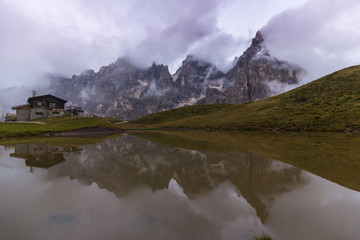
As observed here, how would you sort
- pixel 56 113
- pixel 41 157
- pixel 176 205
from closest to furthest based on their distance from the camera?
pixel 176 205 < pixel 41 157 < pixel 56 113

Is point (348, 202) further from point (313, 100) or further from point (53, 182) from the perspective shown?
point (313, 100)

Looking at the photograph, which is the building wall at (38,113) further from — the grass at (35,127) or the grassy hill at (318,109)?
the grassy hill at (318,109)

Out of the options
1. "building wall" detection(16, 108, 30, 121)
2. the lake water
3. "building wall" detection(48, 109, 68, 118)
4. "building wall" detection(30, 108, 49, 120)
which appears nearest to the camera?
the lake water

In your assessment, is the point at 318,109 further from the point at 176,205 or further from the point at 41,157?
the point at 41,157

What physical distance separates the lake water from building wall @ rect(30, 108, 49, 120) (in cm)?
8507

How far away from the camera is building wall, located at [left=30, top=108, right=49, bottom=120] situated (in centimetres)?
7600

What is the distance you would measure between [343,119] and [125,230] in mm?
84673

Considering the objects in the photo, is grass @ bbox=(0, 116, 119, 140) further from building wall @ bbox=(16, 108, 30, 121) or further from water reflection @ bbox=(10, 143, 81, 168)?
water reflection @ bbox=(10, 143, 81, 168)

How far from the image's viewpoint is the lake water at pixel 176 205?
4887mm

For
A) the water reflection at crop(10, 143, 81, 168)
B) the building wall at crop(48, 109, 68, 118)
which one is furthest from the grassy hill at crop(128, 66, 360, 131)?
the building wall at crop(48, 109, 68, 118)

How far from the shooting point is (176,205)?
21.9 ft

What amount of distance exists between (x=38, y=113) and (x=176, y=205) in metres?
96.5

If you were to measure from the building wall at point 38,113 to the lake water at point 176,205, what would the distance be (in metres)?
85.1

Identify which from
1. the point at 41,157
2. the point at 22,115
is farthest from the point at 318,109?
the point at 22,115
